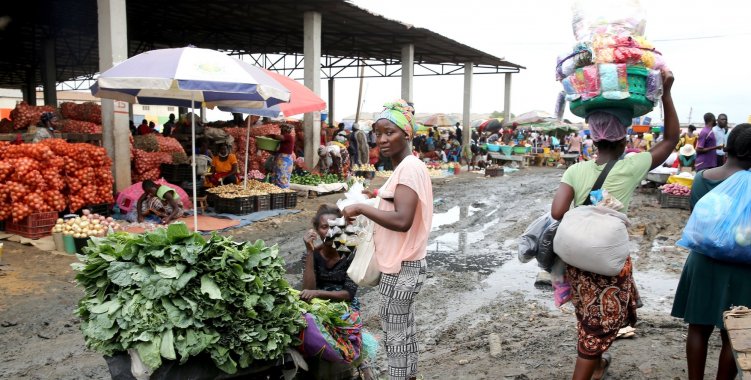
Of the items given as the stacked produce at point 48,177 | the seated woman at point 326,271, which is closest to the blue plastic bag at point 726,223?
the seated woman at point 326,271

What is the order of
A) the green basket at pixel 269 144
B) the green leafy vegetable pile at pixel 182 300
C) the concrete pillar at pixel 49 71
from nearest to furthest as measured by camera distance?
the green leafy vegetable pile at pixel 182 300, the green basket at pixel 269 144, the concrete pillar at pixel 49 71

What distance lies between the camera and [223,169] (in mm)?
11352

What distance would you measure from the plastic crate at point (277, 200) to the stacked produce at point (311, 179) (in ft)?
8.23

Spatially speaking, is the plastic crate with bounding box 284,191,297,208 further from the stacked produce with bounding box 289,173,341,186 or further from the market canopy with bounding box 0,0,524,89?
the market canopy with bounding box 0,0,524,89

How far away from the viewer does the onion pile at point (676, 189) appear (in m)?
11.8

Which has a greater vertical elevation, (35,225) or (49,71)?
(49,71)

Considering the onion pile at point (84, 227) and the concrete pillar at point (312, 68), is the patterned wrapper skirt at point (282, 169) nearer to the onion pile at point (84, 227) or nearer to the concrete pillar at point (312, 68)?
the concrete pillar at point (312, 68)

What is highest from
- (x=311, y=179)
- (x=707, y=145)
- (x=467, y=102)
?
(x=467, y=102)

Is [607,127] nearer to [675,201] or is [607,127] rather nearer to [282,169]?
[282,169]

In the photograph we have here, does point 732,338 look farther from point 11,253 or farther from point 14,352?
point 11,253

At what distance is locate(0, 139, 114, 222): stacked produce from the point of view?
7.35m

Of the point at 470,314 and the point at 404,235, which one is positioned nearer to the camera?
the point at 404,235

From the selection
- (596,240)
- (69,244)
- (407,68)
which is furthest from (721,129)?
(69,244)

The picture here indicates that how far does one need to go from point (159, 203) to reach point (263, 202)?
7.64ft
